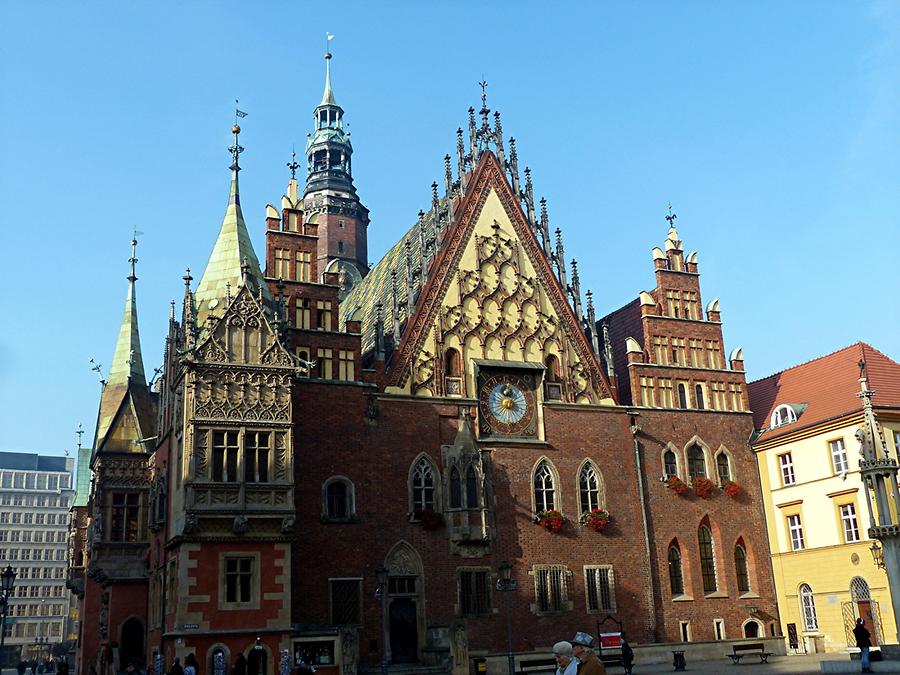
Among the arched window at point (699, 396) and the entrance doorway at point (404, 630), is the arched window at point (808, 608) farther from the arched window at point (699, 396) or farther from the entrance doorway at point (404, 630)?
the entrance doorway at point (404, 630)

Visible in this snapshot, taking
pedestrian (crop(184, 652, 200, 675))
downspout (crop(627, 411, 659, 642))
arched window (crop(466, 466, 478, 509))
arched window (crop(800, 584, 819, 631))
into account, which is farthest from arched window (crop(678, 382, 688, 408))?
pedestrian (crop(184, 652, 200, 675))

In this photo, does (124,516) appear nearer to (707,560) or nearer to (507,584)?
(507,584)

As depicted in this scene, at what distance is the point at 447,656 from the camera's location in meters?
33.6

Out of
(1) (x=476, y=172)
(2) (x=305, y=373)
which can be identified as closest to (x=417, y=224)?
(1) (x=476, y=172)

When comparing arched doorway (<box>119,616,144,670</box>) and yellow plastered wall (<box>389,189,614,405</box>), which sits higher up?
yellow plastered wall (<box>389,189,614,405</box>)

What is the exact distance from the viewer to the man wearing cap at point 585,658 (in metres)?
9.80

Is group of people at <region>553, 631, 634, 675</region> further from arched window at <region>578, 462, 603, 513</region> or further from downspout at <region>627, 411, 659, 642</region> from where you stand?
downspout at <region>627, 411, 659, 642</region>

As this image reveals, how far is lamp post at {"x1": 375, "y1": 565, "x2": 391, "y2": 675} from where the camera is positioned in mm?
32906

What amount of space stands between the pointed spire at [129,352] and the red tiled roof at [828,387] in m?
30.0

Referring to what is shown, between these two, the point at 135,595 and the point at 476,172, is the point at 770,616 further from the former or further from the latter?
the point at 135,595

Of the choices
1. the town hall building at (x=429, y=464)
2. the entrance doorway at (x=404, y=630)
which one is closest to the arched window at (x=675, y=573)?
the town hall building at (x=429, y=464)

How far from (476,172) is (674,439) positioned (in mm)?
14626

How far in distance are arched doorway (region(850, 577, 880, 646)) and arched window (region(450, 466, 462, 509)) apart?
16.3 metres

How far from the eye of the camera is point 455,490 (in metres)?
37.2
